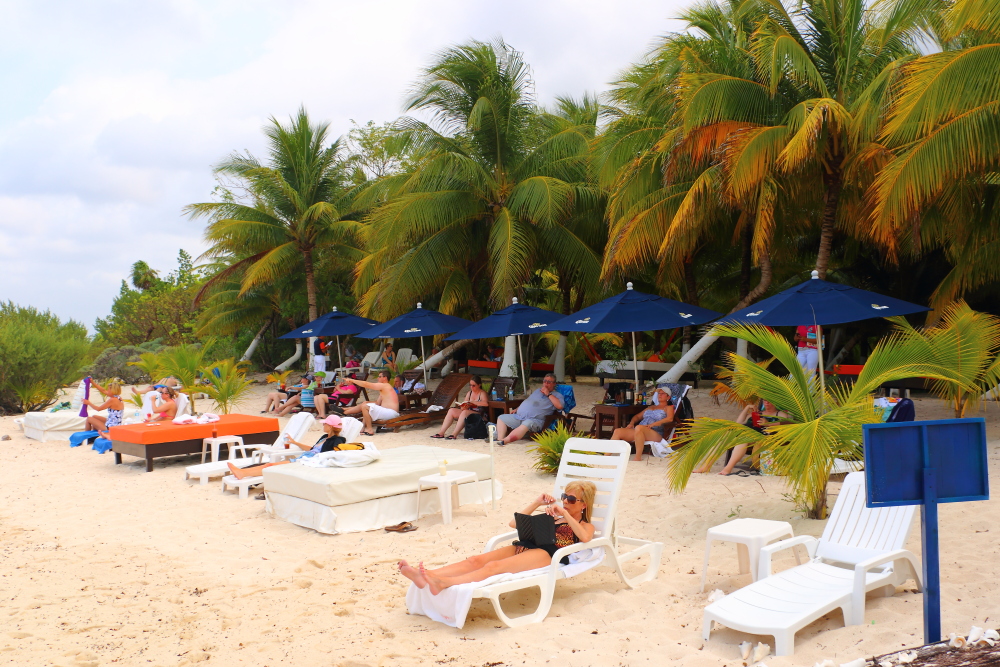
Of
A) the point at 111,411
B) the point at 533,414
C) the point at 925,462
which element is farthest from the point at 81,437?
the point at 925,462

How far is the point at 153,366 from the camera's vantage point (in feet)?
60.2

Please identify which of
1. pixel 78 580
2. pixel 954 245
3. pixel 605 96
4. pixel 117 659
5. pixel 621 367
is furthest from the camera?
pixel 605 96

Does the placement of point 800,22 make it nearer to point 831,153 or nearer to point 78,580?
point 831,153

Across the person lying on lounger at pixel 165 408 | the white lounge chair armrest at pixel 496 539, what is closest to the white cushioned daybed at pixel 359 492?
the white lounge chair armrest at pixel 496 539

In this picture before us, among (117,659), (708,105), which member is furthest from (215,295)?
(117,659)

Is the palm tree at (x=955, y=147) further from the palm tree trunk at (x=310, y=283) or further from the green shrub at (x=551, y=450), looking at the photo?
the palm tree trunk at (x=310, y=283)

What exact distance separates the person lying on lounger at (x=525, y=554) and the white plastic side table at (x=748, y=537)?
2.42ft

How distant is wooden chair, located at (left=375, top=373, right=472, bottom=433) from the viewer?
12.3 m

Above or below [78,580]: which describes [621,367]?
above

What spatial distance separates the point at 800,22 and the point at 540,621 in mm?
10631

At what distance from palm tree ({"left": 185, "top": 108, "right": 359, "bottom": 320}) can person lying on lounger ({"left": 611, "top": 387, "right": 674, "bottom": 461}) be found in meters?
13.7

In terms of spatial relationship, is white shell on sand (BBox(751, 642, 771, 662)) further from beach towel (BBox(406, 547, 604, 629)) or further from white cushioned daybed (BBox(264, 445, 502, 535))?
white cushioned daybed (BBox(264, 445, 502, 535))

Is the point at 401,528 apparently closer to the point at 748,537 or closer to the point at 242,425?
the point at 748,537

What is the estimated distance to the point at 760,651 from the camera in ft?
12.0
